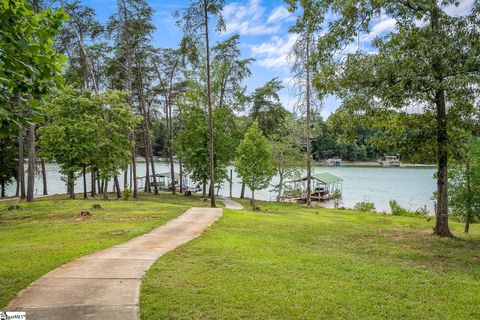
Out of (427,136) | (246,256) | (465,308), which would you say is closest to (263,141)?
(427,136)

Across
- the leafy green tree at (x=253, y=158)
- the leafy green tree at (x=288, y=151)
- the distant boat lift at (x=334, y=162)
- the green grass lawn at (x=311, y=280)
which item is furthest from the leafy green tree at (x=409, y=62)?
the distant boat lift at (x=334, y=162)

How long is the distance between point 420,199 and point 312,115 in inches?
773

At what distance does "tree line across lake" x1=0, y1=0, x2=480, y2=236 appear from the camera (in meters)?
4.39

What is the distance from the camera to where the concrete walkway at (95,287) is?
15.7 feet

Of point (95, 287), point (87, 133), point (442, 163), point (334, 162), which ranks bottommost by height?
point (95, 287)

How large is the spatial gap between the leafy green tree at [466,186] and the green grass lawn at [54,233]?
1091cm

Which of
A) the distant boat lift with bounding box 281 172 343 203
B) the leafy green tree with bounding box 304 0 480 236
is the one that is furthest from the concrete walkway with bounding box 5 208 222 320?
the distant boat lift with bounding box 281 172 343 203

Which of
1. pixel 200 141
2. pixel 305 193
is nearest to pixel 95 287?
pixel 200 141

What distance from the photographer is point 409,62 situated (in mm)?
9359

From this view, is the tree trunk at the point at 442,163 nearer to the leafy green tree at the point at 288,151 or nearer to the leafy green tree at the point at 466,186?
the leafy green tree at the point at 466,186

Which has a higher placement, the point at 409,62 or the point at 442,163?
the point at 409,62

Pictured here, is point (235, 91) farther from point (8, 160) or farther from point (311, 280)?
point (311, 280)

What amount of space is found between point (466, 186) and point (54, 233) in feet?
47.1

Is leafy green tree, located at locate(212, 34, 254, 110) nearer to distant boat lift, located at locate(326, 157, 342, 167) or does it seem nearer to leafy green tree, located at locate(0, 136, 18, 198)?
leafy green tree, located at locate(0, 136, 18, 198)
